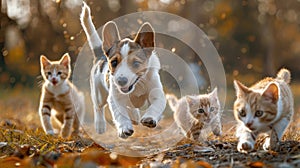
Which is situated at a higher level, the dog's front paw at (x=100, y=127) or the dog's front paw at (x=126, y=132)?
the dog's front paw at (x=126, y=132)

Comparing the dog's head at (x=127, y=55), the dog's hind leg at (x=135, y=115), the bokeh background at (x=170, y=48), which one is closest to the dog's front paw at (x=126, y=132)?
the dog's head at (x=127, y=55)

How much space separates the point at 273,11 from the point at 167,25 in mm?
8380

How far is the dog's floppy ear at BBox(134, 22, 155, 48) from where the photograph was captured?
5.11 meters

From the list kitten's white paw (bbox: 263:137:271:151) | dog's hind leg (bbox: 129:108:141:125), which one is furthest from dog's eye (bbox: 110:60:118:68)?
kitten's white paw (bbox: 263:137:271:151)

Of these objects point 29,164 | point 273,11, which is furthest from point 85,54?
point 273,11

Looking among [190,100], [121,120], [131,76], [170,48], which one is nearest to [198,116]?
[190,100]

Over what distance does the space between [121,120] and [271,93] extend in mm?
1705

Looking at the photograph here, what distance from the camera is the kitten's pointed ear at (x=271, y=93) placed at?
4286mm

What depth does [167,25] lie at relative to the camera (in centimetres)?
1373

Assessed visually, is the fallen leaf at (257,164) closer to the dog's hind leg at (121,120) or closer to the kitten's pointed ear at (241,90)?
the kitten's pointed ear at (241,90)

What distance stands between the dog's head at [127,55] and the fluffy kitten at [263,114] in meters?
1.14

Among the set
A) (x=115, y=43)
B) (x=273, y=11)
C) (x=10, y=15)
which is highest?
(x=273, y=11)

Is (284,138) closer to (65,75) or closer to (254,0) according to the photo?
(65,75)

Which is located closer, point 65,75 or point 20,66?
point 65,75
